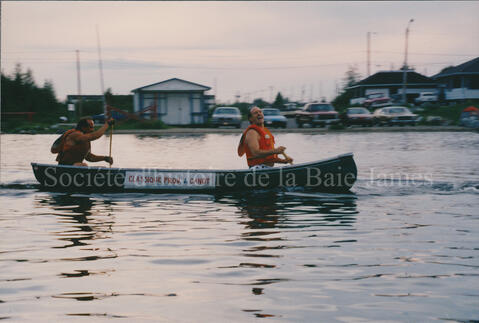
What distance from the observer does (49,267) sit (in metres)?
6.21

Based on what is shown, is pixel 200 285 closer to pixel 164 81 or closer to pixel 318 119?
pixel 318 119

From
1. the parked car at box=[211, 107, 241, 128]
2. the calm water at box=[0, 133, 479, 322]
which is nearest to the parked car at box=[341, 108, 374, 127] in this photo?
the parked car at box=[211, 107, 241, 128]

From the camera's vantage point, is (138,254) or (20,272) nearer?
(20,272)

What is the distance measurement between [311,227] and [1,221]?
189 inches

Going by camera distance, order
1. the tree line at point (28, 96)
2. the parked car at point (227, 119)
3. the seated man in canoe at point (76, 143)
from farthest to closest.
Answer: the tree line at point (28, 96) < the parked car at point (227, 119) < the seated man in canoe at point (76, 143)

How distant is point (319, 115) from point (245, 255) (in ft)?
107

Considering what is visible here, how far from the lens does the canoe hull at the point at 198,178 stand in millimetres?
11500

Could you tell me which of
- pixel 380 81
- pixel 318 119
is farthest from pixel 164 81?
pixel 380 81

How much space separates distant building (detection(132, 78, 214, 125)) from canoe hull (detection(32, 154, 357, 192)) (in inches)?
1288

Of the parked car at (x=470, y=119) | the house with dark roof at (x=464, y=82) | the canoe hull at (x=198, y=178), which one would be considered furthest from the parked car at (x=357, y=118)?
the canoe hull at (x=198, y=178)

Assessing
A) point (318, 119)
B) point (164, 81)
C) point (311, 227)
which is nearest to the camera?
point (311, 227)

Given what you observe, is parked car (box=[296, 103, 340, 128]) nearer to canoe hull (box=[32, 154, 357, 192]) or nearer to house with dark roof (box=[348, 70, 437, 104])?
house with dark roof (box=[348, 70, 437, 104])

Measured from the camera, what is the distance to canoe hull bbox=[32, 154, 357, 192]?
11500 mm

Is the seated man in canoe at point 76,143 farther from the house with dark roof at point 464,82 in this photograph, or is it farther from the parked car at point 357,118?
the house with dark roof at point 464,82
